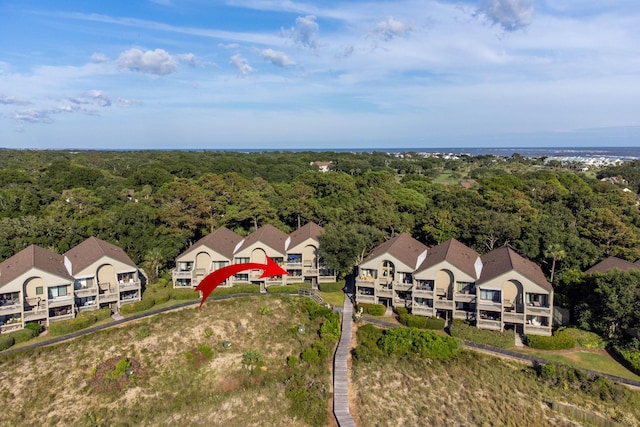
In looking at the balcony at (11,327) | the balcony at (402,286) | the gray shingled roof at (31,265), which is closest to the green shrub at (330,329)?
the balcony at (402,286)

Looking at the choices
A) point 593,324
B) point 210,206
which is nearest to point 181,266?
point 210,206

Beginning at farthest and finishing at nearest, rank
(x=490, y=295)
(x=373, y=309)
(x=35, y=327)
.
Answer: (x=373, y=309)
(x=490, y=295)
(x=35, y=327)

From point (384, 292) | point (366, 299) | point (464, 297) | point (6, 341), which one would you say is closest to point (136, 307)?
point (6, 341)

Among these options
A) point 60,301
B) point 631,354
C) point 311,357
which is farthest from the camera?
point 60,301

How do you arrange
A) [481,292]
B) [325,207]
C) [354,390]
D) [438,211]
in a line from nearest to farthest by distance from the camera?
1. [354,390]
2. [481,292]
3. [438,211]
4. [325,207]

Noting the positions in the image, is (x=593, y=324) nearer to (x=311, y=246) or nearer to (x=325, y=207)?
(x=311, y=246)

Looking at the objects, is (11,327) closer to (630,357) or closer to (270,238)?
(270,238)

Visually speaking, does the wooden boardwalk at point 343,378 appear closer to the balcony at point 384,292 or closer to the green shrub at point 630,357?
the balcony at point 384,292
